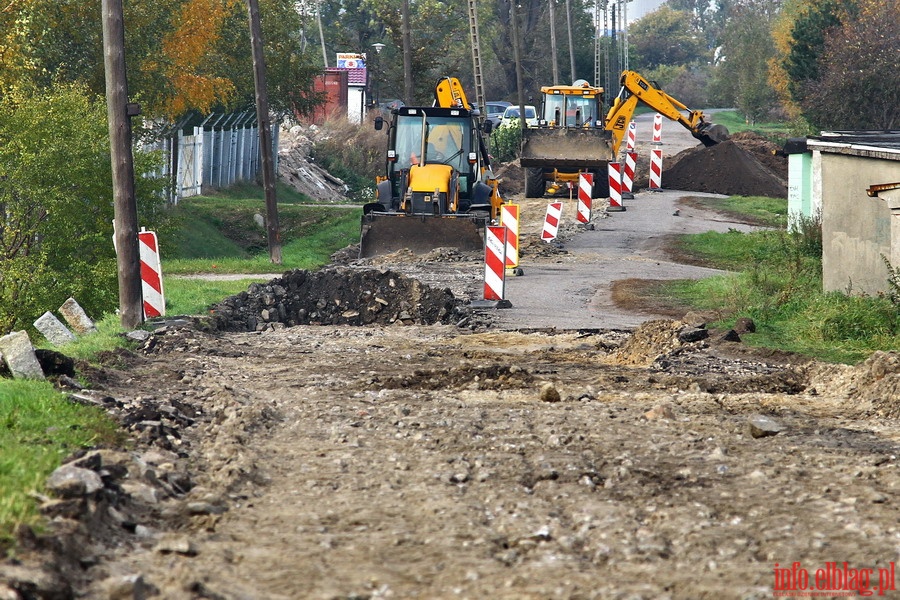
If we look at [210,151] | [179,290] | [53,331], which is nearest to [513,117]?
[210,151]

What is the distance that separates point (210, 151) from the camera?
134 ft

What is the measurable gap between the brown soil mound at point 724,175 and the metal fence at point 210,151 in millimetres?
15980

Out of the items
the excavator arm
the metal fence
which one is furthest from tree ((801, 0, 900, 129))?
the metal fence

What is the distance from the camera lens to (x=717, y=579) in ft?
18.1

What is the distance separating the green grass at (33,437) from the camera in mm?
5816

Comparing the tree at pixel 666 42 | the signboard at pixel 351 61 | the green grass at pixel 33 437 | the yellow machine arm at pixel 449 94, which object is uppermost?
the tree at pixel 666 42

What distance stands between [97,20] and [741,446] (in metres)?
23.3

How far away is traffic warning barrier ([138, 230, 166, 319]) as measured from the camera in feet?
49.8

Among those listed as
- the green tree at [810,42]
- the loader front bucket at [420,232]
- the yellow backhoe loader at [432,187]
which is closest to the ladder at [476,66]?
the yellow backhoe loader at [432,187]

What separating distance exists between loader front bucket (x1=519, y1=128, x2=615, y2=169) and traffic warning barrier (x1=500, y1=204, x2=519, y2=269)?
1721cm

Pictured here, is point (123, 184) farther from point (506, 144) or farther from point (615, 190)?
point (506, 144)

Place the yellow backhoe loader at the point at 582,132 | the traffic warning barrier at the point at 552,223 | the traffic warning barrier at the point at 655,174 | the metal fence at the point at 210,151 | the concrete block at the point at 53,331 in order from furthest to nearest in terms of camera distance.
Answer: the traffic warning barrier at the point at 655,174
the metal fence at the point at 210,151
the yellow backhoe loader at the point at 582,132
the traffic warning barrier at the point at 552,223
the concrete block at the point at 53,331

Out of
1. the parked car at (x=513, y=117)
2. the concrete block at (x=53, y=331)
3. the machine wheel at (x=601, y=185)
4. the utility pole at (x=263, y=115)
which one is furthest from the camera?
the parked car at (x=513, y=117)

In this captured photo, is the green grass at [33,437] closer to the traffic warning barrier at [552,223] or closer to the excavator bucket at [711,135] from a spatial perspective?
the traffic warning barrier at [552,223]
